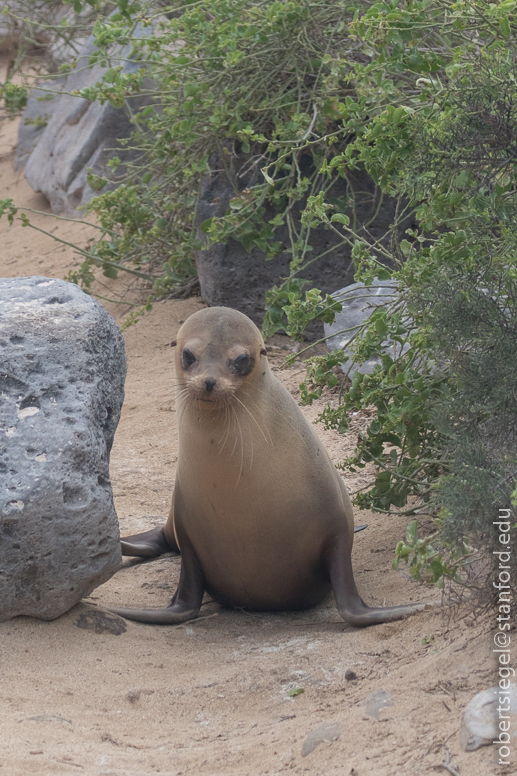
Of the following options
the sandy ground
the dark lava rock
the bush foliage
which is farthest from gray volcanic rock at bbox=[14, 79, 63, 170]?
the sandy ground

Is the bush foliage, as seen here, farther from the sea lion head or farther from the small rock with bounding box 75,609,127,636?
the small rock with bounding box 75,609,127,636

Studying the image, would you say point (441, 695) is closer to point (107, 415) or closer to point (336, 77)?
point (107, 415)

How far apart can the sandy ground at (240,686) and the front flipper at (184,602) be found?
2.4 inches

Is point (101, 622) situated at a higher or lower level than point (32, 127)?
higher

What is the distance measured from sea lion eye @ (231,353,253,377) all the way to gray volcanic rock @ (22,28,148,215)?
5.61 meters

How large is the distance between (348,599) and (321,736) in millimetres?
1154

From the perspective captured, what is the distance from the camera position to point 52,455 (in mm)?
2887

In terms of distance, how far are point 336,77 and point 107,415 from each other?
2.83 m

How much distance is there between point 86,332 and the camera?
316 cm

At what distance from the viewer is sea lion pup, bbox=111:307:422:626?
3.29 m

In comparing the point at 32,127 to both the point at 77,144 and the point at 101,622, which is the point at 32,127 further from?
the point at 101,622

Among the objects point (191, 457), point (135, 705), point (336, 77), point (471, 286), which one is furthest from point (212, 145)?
point (135, 705)

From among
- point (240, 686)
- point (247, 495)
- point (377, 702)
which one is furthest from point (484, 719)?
point (247, 495)

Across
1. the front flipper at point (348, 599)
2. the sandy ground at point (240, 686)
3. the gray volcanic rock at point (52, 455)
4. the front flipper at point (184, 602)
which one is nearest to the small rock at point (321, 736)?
the sandy ground at point (240, 686)
